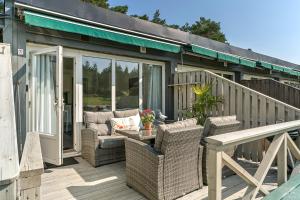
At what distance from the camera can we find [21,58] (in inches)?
166

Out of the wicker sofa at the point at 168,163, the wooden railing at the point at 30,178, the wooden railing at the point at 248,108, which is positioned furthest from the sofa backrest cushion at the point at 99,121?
the wooden railing at the point at 30,178

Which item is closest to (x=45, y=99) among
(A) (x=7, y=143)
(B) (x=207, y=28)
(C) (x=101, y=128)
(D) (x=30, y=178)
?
(C) (x=101, y=128)

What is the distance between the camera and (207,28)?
25.6 metres

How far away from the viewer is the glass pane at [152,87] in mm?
6551

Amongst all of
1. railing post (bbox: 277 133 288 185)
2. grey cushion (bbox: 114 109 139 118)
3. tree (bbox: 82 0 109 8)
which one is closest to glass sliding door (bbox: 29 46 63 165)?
grey cushion (bbox: 114 109 139 118)

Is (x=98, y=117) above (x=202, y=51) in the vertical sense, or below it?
below

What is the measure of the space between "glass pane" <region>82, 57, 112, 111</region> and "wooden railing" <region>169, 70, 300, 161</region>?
2231 mm

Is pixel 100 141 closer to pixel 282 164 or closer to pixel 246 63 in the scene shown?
pixel 282 164

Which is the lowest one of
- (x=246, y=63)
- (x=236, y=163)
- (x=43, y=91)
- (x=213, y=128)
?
(x=236, y=163)

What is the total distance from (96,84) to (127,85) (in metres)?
0.96

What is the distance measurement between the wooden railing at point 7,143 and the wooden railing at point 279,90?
581 cm

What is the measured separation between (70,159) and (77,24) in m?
2.73

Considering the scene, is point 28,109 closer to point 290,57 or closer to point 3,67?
point 3,67

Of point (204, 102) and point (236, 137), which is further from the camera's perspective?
point (204, 102)
